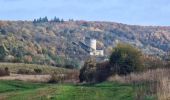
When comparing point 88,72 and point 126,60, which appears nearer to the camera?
point 126,60

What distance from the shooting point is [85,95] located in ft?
102

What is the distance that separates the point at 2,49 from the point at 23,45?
23044 millimetres

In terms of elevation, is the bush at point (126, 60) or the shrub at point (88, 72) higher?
the bush at point (126, 60)

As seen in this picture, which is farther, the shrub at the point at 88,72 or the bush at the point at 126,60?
the shrub at the point at 88,72

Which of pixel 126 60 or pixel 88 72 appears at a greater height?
pixel 126 60

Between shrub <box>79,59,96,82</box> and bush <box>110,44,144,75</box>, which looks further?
shrub <box>79,59,96,82</box>

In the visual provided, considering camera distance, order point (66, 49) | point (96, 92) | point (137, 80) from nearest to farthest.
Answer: point (96, 92), point (137, 80), point (66, 49)

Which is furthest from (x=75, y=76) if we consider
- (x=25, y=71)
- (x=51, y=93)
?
(x=51, y=93)

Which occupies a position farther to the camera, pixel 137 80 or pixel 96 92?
pixel 137 80

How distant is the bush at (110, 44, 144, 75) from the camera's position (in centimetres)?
5406

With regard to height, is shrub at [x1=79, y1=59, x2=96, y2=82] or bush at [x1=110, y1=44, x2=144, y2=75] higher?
bush at [x1=110, y1=44, x2=144, y2=75]

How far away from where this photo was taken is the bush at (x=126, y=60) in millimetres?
54062

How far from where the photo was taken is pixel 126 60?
54.7 meters

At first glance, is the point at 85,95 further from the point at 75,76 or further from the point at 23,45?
the point at 23,45
